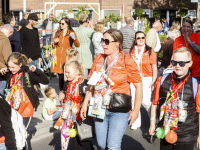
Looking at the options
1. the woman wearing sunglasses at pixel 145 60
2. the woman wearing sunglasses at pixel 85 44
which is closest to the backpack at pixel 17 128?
the woman wearing sunglasses at pixel 145 60

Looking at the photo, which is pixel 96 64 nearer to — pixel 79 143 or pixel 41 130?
pixel 79 143

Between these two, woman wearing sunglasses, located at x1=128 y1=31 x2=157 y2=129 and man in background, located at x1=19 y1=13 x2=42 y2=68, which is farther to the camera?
man in background, located at x1=19 y1=13 x2=42 y2=68

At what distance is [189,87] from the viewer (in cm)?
404

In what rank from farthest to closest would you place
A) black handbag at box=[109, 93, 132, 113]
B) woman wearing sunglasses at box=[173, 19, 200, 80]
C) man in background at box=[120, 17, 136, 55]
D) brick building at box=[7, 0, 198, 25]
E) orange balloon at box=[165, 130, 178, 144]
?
brick building at box=[7, 0, 198, 25] < man in background at box=[120, 17, 136, 55] < woman wearing sunglasses at box=[173, 19, 200, 80] < black handbag at box=[109, 93, 132, 113] < orange balloon at box=[165, 130, 178, 144]

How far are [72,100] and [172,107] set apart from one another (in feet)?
5.62

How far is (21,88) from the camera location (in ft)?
17.5

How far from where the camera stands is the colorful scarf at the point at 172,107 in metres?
4.04

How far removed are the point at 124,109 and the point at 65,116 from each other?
3.73 feet

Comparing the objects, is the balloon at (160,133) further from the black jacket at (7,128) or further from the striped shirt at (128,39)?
the striped shirt at (128,39)

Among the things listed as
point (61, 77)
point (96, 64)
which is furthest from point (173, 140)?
point (61, 77)

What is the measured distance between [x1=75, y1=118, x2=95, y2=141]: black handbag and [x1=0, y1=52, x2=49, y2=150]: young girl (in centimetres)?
78

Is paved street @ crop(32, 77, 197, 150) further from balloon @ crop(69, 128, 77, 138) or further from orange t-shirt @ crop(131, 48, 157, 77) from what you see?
balloon @ crop(69, 128, 77, 138)

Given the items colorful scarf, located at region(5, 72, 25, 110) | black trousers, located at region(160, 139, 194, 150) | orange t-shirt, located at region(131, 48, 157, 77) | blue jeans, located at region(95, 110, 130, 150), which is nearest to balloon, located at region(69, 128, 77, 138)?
blue jeans, located at region(95, 110, 130, 150)

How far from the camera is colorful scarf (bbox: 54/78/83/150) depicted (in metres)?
5.23
